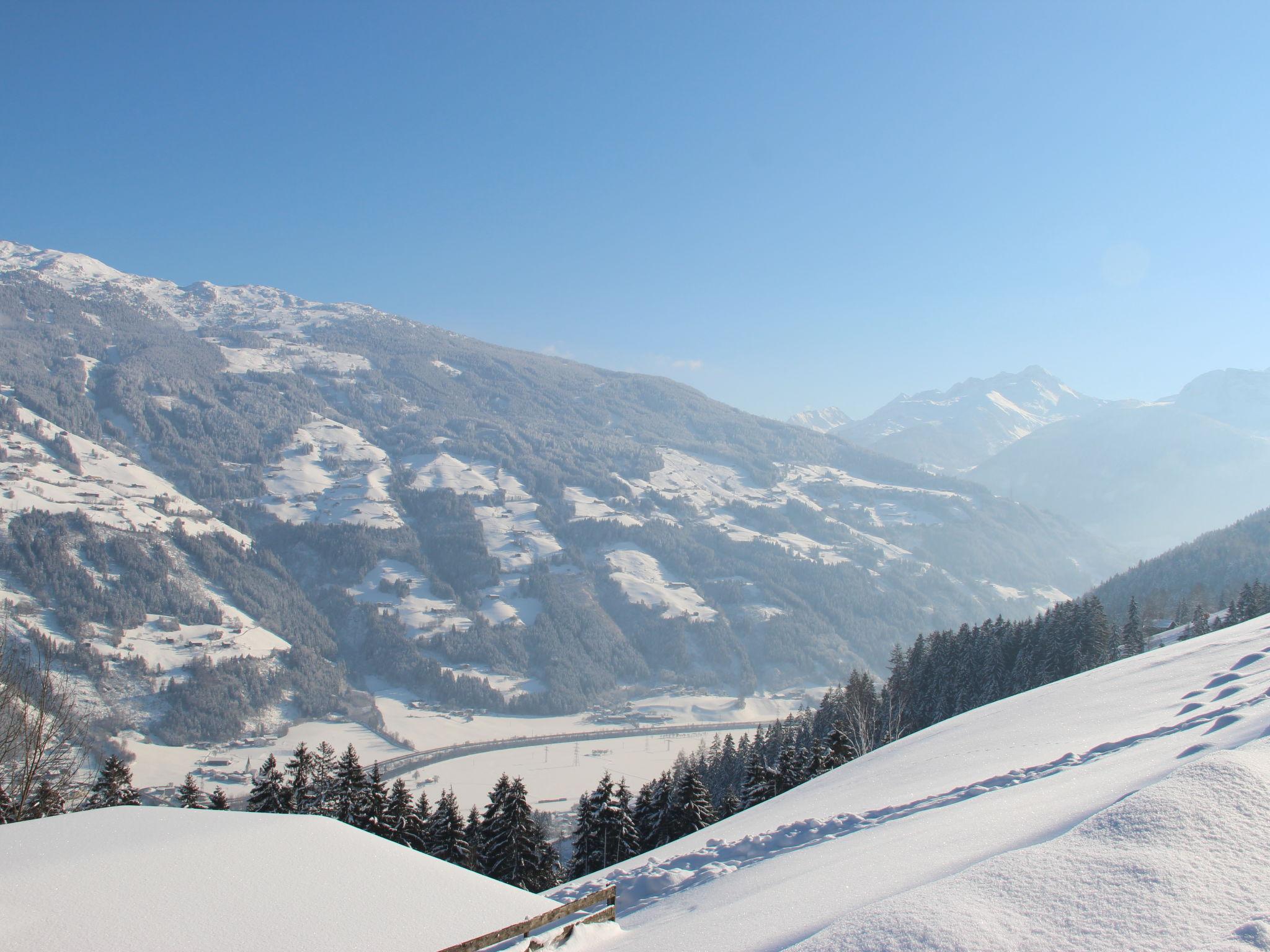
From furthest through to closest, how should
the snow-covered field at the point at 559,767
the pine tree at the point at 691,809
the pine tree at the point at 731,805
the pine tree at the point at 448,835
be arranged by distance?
the snow-covered field at the point at 559,767 → the pine tree at the point at 731,805 → the pine tree at the point at 448,835 → the pine tree at the point at 691,809

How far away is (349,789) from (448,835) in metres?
6.86

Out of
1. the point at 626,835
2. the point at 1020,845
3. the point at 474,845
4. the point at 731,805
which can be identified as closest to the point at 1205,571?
the point at 731,805

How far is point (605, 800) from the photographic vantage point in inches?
1378

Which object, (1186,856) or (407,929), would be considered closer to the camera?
(1186,856)

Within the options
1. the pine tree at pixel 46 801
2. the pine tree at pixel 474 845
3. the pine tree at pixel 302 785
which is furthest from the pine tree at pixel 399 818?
the pine tree at pixel 46 801

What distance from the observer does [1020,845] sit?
21.8 ft

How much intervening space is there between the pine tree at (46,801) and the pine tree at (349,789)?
12363 mm

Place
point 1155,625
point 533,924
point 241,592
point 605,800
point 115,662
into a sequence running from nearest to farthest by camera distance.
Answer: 1. point 533,924
2. point 605,800
3. point 1155,625
4. point 115,662
5. point 241,592

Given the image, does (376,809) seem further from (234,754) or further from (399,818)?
(234,754)

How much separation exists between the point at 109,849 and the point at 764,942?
937 cm

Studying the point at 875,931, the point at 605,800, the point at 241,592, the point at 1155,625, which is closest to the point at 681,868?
the point at 875,931

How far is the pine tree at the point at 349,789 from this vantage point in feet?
117

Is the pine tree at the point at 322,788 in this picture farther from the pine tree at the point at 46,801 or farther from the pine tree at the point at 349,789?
the pine tree at the point at 46,801

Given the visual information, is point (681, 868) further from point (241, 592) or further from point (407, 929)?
point (241, 592)
